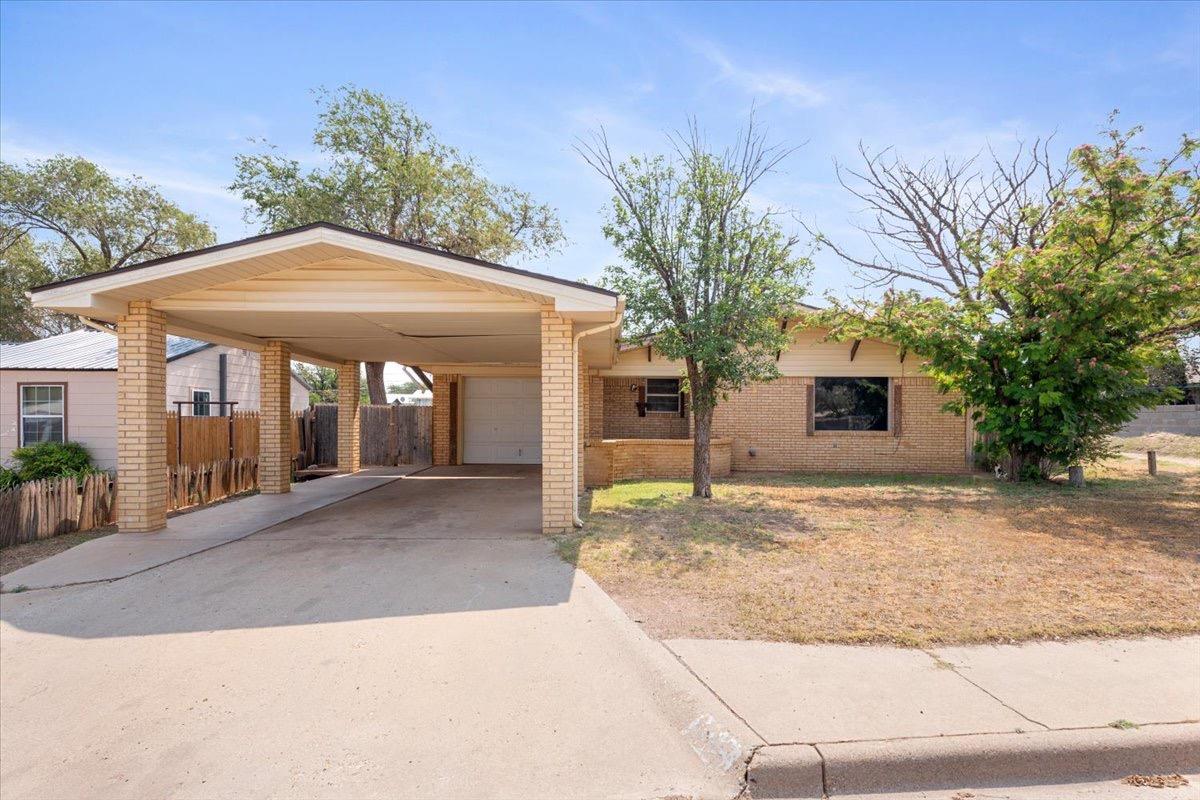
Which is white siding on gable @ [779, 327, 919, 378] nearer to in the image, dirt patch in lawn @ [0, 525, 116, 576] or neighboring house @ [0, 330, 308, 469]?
dirt patch in lawn @ [0, 525, 116, 576]

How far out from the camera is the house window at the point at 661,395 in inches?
Answer: 609

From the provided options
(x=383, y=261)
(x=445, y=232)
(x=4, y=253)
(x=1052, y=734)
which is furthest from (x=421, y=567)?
(x=4, y=253)

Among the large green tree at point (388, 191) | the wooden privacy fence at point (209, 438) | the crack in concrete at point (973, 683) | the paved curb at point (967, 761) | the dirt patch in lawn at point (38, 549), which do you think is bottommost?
the paved curb at point (967, 761)

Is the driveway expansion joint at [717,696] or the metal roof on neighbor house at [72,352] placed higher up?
the metal roof on neighbor house at [72,352]

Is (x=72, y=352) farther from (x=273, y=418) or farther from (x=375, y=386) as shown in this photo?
(x=375, y=386)

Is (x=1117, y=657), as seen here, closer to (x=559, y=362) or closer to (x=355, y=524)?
(x=559, y=362)

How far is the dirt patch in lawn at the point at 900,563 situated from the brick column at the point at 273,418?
576 cm

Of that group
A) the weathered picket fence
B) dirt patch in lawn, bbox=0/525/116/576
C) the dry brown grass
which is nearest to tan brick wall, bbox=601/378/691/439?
the weathered picket fence

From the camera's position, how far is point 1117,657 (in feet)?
12.9

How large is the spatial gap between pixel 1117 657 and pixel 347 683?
15.8 ft

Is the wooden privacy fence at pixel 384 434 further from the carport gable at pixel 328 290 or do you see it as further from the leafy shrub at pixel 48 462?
the carport gable at pixel 328 290

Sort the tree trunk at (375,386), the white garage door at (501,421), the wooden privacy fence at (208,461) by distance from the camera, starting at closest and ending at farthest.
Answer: the wooden privacy fence at (208,461) < the white garage door at (501,421) < the tree trunk at (375,386)

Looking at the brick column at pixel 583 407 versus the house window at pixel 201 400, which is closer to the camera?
the brick column at pixel 583 407

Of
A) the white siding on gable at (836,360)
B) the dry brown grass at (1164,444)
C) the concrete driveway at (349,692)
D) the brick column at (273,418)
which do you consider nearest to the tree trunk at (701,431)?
the white siding on gable at (836,360)
